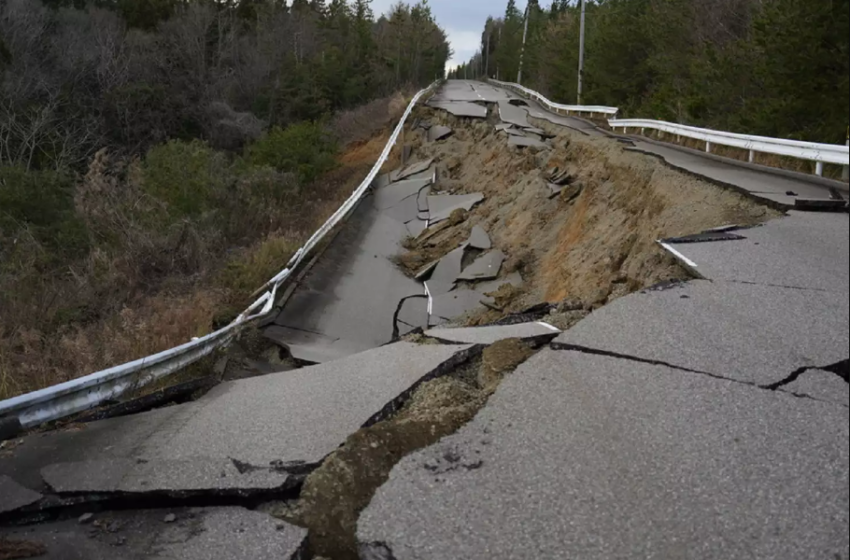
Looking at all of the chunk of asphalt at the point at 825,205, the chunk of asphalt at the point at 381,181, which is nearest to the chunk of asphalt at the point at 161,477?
the chunk of asphalt at the point at 825,205

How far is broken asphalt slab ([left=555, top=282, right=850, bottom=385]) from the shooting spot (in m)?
2.23

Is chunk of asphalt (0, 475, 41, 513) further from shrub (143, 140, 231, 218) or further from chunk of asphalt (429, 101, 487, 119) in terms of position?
chunk of asphalt (429, 101, 487, 119)

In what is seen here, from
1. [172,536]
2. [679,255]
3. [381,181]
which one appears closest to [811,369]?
[172,536]

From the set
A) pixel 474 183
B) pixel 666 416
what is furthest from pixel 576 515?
pixel 474 183

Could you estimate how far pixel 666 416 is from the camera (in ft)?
10.2

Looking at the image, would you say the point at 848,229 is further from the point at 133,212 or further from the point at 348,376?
the point at 133,212

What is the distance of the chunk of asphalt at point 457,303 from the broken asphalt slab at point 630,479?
6980 millimetres

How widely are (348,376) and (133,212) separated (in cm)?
1160

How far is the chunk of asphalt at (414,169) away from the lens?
69.2 feet

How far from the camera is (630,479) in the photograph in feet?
10.1

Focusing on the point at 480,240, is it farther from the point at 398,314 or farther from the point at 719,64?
the point at 719,64

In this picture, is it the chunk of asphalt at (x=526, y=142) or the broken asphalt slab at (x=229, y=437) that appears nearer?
the broken asphalt slab at (x=229, y=437)

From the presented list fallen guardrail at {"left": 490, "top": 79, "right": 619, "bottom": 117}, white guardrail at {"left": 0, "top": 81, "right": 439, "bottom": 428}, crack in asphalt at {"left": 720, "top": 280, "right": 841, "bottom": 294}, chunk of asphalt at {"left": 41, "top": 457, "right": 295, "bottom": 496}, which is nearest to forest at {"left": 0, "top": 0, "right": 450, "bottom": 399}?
white guardrail at {"left": 0, "top": 81, "right": 439, "bottom": 428}

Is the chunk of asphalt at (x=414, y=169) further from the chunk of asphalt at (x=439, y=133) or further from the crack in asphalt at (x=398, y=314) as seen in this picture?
the crack in asphalt at (x=398, y=314)
